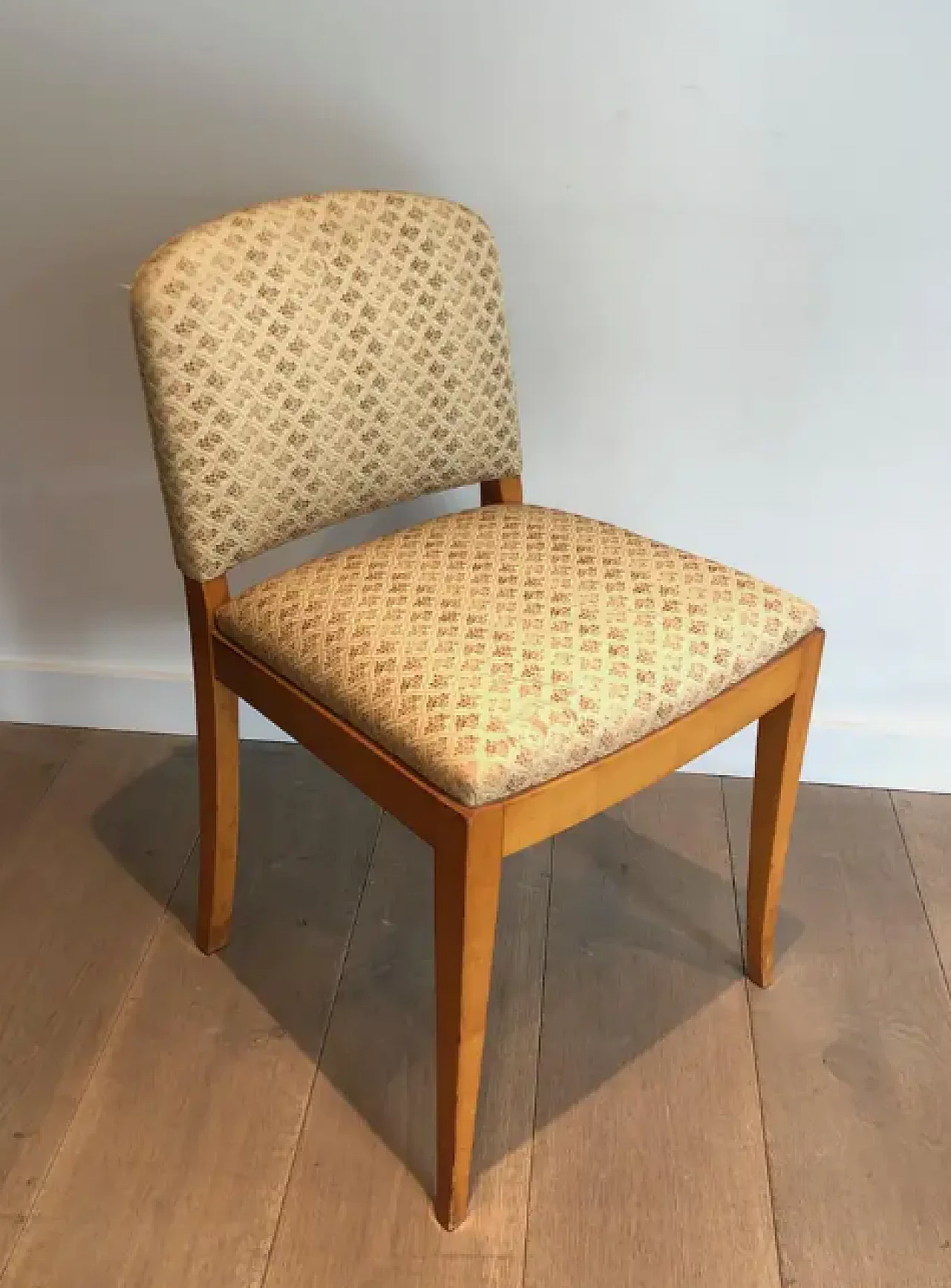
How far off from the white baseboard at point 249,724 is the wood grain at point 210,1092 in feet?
0.89

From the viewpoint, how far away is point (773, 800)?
48.6 inches

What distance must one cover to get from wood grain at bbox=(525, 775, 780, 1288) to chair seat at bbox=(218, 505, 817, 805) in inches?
16.8

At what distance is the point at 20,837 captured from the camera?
61.3 inches

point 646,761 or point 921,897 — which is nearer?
point 646,761

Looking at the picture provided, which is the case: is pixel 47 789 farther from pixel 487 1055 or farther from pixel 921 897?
pixel 921 897

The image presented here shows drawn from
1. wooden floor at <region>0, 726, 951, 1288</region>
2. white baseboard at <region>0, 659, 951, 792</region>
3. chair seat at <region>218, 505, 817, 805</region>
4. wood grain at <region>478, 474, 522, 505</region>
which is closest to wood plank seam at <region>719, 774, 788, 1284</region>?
wooden floor at <region>0, 726, 951, 1288</region>

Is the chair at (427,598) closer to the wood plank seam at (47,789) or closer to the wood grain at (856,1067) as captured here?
the wood grain at (856,1067)

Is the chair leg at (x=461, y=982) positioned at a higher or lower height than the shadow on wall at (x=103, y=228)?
lower

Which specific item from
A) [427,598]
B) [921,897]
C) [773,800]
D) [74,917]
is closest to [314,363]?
[427,598]

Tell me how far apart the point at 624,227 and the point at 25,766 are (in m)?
1.09

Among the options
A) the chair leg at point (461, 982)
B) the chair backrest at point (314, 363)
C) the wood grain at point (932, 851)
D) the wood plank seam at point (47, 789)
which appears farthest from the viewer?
the wood plank seam at point (47, 789)

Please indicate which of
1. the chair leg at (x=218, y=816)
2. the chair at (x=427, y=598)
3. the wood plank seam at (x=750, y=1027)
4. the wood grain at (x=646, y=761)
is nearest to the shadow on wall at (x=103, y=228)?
the chair at (x=427, y=598)

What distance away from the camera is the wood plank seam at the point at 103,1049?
3.52ft

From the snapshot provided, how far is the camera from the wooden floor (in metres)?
1.07
